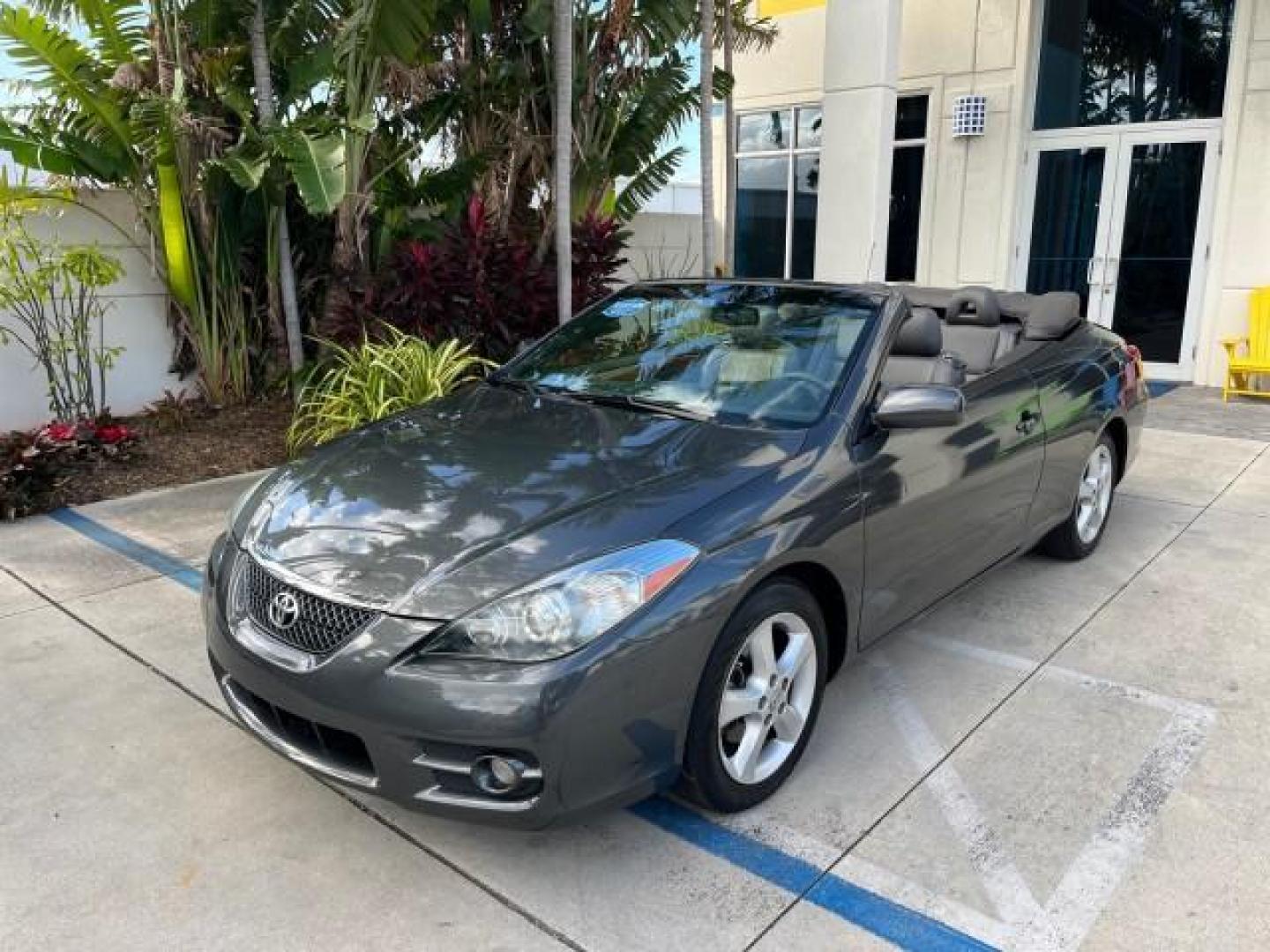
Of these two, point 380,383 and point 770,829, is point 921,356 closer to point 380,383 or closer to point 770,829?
point 770,829

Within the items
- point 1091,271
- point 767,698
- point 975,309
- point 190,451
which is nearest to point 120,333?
point 190,451

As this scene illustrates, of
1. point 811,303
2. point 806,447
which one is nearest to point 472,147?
point 811,303

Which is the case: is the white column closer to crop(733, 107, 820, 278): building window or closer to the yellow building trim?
crop(733, 107, 820, 278): building window

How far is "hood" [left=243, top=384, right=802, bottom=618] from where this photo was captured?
2566 millimetres

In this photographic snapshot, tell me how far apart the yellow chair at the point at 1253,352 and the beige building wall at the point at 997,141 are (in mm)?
398

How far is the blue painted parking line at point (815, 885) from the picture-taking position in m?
2.44

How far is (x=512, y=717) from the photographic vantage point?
234 cm

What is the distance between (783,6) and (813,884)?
13239 mm

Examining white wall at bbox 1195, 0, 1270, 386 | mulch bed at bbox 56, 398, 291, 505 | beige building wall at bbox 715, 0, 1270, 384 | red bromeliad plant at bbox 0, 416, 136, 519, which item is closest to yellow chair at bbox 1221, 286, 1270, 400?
white wall at bbox 1195, 0, 1270, 386

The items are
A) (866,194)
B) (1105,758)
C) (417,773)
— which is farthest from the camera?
(866,194)

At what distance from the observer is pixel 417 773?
2438 millimetres

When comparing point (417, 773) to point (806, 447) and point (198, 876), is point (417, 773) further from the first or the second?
point (806, 447)

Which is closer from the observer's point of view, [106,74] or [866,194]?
[106,74]

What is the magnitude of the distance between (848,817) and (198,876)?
1.82 m
